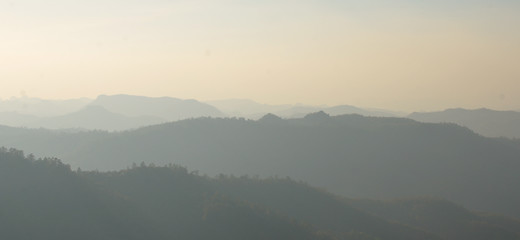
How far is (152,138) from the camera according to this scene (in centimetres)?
14412

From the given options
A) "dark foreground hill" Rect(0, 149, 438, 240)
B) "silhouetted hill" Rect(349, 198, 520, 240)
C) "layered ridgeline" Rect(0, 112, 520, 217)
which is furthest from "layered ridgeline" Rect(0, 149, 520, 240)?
"layered ridgeline" Rect(0, 112, 520, 217)

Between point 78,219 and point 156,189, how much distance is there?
499 inches

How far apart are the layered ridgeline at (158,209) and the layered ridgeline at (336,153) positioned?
148ft

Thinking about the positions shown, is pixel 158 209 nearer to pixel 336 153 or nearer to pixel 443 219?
pixel 443 219

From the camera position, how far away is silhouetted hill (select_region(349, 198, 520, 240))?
69188 millimetres

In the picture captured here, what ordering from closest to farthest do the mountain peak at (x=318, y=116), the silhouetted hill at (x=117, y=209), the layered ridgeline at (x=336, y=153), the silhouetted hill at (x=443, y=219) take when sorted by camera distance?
the silhouetted hill at (x=117, y=209) → the silhouetted hill at (x=443, y=219) → the layered ridgeline at (x=336, y=153) → the mountain peak at (x=318, y=116)

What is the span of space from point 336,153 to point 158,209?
85.6 m

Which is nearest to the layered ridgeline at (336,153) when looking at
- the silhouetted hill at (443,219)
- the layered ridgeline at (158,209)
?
the silhouetted hill at (443,219)

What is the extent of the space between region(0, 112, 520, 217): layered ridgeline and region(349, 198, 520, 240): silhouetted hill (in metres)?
30.6

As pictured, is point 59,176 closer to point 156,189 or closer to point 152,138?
point 156,189

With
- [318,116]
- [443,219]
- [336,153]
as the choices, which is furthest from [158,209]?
[318,116]

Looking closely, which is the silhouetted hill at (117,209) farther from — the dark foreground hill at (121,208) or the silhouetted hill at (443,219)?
the silhouetted hill at (443,219)

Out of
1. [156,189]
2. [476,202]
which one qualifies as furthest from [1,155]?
[476,202]

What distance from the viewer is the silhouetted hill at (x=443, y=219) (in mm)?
69188
